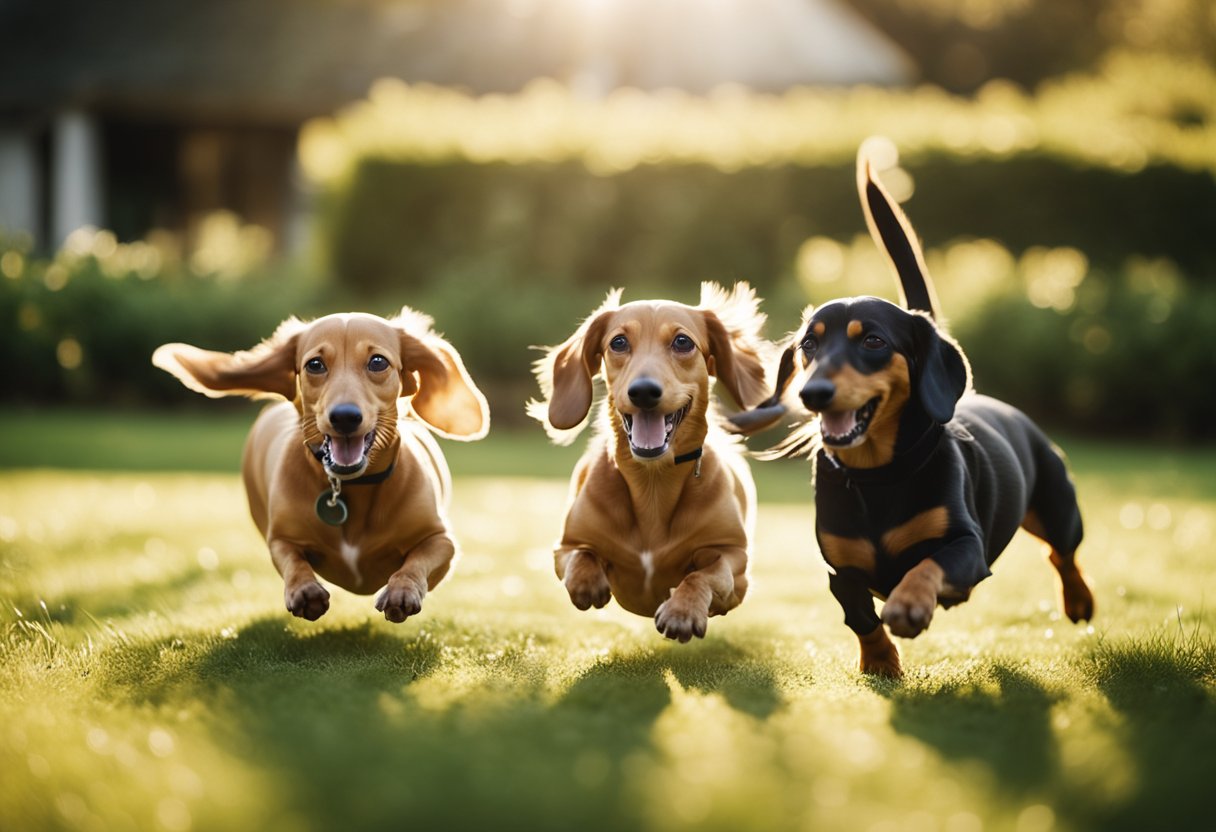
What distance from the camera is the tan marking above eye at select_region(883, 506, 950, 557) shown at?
12.7 feet

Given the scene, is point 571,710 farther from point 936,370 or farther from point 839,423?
point 936,370

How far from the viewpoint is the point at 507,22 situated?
29250mm

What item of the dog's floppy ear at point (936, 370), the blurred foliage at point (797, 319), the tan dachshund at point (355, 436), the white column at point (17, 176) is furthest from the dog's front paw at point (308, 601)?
the white column at point (17, 176)

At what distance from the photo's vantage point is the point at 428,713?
3.31 metres

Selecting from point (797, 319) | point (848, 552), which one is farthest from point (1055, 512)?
point (797, 319)

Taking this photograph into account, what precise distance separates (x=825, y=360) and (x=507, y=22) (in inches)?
1065

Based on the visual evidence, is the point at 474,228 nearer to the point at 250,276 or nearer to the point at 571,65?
the point at 250,276

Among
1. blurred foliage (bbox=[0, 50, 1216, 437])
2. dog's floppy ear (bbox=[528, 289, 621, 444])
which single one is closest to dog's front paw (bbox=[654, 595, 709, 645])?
dog's floppy ear (bbox=[528, 289, 621, 444])

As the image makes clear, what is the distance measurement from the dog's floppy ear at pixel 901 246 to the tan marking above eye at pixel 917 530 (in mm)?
1045

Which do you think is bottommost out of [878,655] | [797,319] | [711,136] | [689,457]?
[797,319]

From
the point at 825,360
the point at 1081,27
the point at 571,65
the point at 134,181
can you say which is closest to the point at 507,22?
the point at 571,65

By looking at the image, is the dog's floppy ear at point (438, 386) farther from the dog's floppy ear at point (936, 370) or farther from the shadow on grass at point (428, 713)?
the dog's floppy ear at point (936, 370)

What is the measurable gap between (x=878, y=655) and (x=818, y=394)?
91cm

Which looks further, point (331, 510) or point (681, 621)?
point (331, 510)
